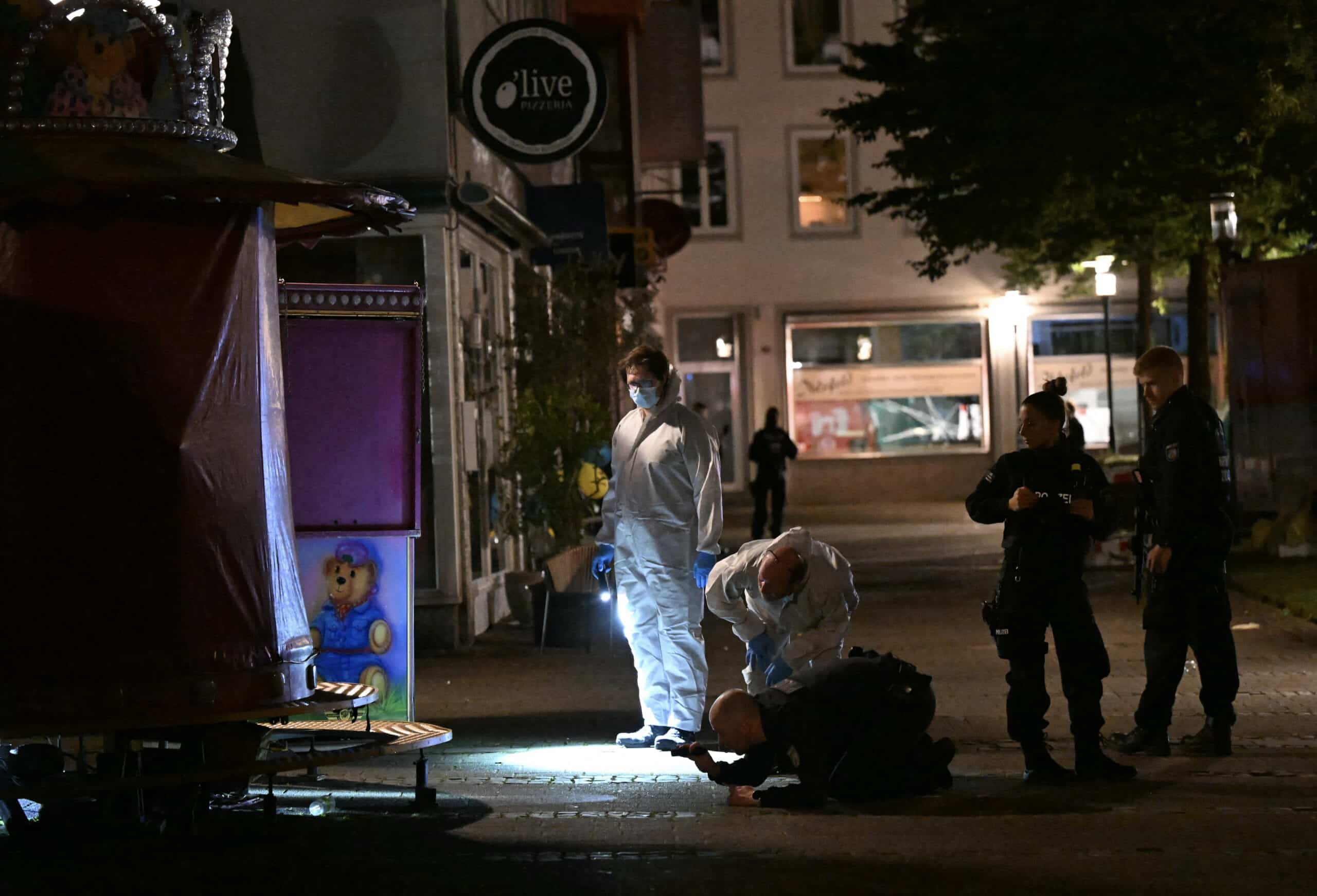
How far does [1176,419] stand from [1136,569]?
75cm

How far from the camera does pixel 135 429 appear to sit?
688 cm

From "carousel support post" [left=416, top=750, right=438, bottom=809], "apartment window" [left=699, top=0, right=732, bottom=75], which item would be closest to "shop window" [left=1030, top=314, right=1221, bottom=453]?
"apartment window" [left=699, top=0, right=732, bottom=75]

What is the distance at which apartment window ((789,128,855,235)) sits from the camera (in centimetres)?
3875

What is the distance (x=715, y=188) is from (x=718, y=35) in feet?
10.6

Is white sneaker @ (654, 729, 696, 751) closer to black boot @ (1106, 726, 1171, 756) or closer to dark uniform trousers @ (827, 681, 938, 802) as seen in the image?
dark uniform trousers @ (827, 681, 938, 802)

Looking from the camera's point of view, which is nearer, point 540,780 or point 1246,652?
point 540,780

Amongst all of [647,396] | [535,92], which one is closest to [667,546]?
[647,396]

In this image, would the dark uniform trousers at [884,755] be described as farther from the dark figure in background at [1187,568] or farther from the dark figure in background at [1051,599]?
the dark figure in background at [1187,568]

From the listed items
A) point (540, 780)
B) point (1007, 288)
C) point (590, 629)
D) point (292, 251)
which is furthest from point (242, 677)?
point (1007, 288)

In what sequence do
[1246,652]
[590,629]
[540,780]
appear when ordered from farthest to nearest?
[590,629], [1246,652], [540,780]

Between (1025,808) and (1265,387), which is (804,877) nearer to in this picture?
(1025,808)

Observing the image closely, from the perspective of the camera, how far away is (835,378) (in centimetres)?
3912

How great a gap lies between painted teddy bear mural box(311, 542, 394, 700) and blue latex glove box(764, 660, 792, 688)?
2.07m

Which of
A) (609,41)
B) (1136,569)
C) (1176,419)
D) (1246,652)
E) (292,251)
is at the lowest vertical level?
(1246,652)
